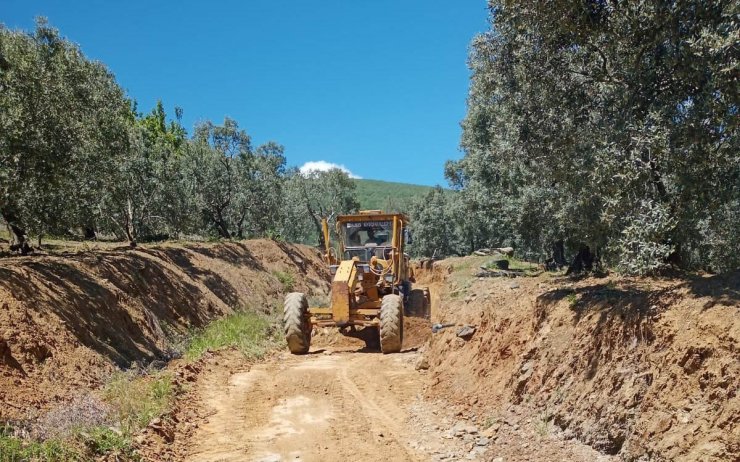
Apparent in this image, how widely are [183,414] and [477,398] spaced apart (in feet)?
14.9

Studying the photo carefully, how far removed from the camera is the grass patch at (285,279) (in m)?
29.8

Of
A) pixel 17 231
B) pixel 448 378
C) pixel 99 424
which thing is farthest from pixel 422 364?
pixel 17 231

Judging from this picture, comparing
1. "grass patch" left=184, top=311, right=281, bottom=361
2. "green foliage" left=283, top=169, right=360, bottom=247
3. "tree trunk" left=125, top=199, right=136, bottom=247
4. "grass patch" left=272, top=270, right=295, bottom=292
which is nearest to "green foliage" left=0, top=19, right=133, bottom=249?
"grass patch" left=184, top=311, right=281, bottom=361

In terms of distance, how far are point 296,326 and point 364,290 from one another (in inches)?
87.0

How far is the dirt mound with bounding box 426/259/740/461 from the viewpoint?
4977 mm

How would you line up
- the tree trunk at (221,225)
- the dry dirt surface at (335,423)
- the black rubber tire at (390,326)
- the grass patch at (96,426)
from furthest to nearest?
1. the tree trunk at (221,225)
2. the black rubber tire at (390,326)
3. the dry dirt surface at (335,423)
4. the grass patch at (96,426)

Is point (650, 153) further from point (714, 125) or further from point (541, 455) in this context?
point (541, 455)

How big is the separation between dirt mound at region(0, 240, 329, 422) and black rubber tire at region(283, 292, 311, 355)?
9.73ft

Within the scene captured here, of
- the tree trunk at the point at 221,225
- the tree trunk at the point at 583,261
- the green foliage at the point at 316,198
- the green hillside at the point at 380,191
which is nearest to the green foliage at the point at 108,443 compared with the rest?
the tree trunk at the point at 583,261

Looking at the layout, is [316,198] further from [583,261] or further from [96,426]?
[96,426]

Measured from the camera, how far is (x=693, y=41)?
6414mm

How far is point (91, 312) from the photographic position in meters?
12.0

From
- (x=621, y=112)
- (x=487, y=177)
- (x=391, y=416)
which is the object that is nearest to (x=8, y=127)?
(x=391, y=416)

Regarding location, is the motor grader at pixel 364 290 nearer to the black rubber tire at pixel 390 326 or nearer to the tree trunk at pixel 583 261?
the black rubber tire at pixel 390 326
